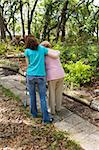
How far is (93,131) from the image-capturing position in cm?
543

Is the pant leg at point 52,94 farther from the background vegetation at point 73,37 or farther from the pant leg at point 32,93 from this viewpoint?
the background vegetation at point 73,37

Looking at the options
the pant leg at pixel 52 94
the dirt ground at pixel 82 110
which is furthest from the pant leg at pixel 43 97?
the dirt ground at pixel 82 110

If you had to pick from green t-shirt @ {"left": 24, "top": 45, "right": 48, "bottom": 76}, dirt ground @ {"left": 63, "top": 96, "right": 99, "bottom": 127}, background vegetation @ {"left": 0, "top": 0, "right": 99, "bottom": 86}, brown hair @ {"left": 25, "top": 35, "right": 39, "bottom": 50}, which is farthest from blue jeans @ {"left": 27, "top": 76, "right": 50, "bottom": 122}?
background vegetation @ {"left": 0, "top": 0, "right": 99, "bottom": 86}

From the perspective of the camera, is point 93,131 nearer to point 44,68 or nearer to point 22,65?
point 44,68

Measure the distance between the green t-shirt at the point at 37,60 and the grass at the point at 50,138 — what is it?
99 cm

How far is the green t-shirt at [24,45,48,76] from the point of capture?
562cm

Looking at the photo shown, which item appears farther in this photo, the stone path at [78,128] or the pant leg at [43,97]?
the pant leg at [43,97]

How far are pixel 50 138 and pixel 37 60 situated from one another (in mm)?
1486

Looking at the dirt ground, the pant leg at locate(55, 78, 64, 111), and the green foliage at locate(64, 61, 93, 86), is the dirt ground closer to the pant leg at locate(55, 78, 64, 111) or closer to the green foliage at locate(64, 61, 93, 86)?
the pant leg at locate(55, 78, 64, 111)

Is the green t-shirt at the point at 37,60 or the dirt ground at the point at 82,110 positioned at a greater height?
the green t-shirt at the point at 37,60

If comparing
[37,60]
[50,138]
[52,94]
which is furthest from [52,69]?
[50,138]

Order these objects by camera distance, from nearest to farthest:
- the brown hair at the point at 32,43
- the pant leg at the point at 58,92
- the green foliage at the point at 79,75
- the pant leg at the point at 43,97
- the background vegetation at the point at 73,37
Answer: the brown hair at the point at 32,43 → the pant leg at the point at 43,97 → the pant leg at the point at 58,92 → the green foliage at the point at 79,75 → the background vegetation at the point at 73,37

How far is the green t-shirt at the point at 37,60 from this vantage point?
5621mm

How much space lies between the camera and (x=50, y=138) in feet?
17.0
